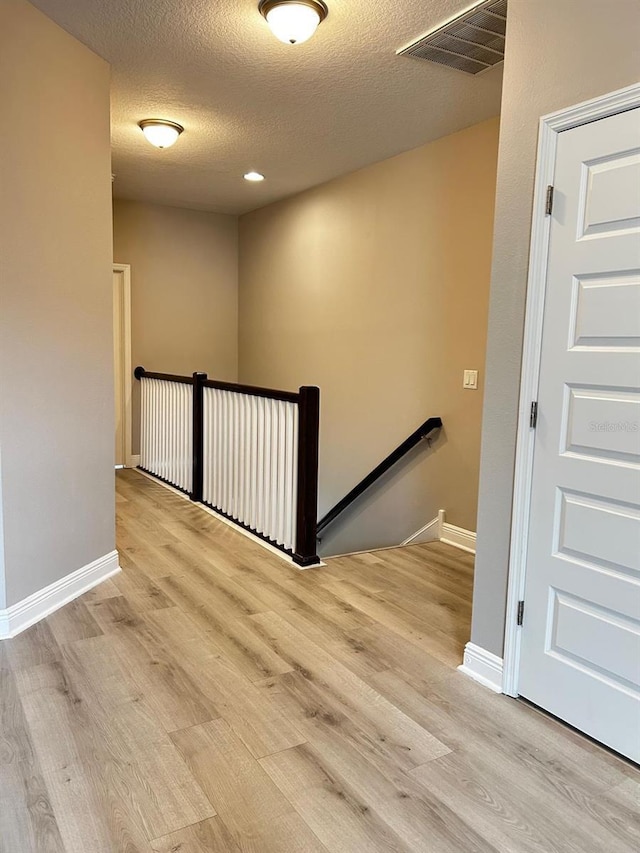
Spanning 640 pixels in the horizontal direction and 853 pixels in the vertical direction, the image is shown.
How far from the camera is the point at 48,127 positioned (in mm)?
2668

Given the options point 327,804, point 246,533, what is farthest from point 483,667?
point 246,533

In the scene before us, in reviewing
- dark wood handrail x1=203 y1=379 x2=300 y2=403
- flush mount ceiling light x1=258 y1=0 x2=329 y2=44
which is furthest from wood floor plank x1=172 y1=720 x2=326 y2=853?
flush mount ceiling light x1=258 y1=0 x2=329 y2=44

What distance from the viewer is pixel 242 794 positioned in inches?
67.2

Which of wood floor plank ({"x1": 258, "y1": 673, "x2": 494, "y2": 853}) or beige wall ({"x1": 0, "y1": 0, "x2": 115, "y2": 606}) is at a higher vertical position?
beige wall ({"x1": 0, "y1": 0, "x2": 115, "y2": 606})

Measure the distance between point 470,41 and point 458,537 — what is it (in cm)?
274

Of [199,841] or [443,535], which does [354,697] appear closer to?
[199,841]

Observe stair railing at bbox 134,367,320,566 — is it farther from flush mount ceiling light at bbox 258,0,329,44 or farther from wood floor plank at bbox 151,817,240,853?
wood floor plank at bbox 151,817,240,853

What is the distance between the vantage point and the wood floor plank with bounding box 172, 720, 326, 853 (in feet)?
5.07

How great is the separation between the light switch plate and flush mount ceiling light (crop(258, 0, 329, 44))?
2.05 m

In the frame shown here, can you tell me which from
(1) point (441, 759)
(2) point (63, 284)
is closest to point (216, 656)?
(1) point (441, 759)

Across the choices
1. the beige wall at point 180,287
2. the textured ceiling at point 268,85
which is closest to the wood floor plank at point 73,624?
the textured ceiling at point 268,85

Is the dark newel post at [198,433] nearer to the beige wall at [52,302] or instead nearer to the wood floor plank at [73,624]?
the beige wall at [52,302]

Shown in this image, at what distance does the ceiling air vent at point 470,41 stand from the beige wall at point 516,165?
1.52 ft

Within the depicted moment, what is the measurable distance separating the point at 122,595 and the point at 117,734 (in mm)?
1145
